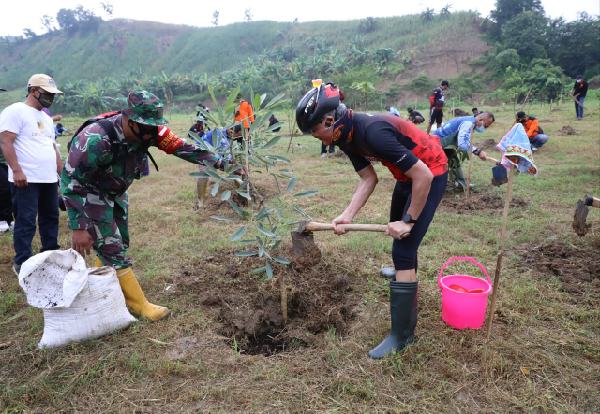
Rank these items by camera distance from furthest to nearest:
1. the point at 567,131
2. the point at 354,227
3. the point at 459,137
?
the point at 567,131 < the point at 459,137 < the point at 354,227

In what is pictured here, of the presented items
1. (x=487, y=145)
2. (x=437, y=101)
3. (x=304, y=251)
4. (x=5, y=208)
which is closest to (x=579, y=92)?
(x=437, y=101)

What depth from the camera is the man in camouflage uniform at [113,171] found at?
240cm

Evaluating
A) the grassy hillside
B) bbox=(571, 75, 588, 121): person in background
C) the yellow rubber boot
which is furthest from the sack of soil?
the grassy hillside

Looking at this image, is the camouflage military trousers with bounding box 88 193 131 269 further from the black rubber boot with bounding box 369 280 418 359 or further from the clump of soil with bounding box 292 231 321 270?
the black rubber boot with bounding box 369 280 418 359

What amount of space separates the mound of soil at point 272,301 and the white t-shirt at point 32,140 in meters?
1.45

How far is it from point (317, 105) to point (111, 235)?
1681 mm

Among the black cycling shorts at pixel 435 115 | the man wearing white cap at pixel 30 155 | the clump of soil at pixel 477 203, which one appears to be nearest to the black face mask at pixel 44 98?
the man wearing white cap at pixel 30 155

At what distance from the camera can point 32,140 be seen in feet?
11.1

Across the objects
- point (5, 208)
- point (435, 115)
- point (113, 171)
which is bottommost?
point (5, 208)

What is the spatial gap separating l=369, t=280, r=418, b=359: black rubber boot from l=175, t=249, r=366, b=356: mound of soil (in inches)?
15.0

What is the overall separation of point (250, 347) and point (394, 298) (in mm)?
1044

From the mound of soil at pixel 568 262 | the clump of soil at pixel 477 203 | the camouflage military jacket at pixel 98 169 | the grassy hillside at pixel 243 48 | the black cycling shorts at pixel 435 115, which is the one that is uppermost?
the grassy hillside at pixel 243 48

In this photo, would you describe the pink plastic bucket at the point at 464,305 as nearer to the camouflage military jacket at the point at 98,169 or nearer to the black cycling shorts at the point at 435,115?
the camouflage military jacket at the point at 98,169

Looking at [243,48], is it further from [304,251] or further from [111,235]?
[111,235]
